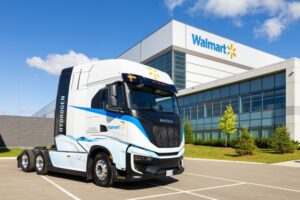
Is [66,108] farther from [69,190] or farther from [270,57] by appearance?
[270,57]

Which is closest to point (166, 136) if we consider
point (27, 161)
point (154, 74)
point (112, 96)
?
point (112, 96)

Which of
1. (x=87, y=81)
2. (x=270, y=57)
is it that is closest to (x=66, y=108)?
(x=87, y=81)

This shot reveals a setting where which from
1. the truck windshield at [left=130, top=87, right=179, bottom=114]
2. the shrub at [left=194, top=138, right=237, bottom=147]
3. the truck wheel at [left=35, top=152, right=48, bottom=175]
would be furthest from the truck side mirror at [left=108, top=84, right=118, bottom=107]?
the shrub at [left=194, top=138, right=237, bottom=147]

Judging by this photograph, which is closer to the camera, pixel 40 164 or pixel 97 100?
pixel 97 100

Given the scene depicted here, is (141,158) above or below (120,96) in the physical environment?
below

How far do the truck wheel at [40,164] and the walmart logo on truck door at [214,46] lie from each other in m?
52.1

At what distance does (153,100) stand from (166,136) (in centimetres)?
116

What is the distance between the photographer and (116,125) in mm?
8945

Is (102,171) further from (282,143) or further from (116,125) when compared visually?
(282,143)

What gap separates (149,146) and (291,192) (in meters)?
4.34

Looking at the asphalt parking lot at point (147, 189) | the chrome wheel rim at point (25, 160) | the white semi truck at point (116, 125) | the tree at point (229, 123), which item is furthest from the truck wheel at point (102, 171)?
the tree at point (229, 123)

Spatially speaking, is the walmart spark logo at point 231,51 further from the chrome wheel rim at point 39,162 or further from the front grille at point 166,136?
the front grille at point 166,136

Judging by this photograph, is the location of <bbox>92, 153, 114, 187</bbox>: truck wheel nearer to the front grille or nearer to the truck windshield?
the front grille

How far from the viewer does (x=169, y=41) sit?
2287 inches
